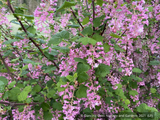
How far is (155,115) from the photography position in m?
1.46

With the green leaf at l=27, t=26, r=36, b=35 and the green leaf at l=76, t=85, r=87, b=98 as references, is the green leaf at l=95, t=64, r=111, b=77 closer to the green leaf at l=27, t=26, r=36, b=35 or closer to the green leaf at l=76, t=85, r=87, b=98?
the green leaf at l=76, t=85, r=87, b=98

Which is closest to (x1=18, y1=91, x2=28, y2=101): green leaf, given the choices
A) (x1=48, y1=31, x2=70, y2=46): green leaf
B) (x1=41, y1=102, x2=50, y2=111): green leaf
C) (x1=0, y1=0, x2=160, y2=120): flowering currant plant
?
(x1=0, y1=0, x2=160, y2=120): flowering currant plant

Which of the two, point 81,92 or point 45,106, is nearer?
point 81,92

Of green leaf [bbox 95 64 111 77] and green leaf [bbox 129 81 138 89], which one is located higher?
green leaf [bbox 95 64 111 77]

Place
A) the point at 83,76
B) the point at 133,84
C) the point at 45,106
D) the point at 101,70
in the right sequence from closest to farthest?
1. the point at 83,76
2. the point at 101,70
3. the point at 45,106
4. the point at 133,84

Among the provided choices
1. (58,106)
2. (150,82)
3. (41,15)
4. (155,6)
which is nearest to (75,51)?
(41,15)

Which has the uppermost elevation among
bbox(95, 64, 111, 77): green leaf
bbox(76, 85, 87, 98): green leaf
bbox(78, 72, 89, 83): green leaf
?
bbox(95, 64, 111, 77): green leaf

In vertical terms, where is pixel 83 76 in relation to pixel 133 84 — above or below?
above

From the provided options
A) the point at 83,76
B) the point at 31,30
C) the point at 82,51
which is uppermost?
the point at 31,30

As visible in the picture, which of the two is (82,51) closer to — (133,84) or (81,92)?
(81,92)

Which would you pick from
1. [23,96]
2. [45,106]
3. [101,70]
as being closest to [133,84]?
[101,70]

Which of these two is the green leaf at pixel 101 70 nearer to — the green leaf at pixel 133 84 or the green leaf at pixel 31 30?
the green leaf at pixel 31 30

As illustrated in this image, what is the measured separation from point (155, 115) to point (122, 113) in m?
0.42

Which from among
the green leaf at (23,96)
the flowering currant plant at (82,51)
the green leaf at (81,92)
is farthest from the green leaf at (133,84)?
the green leaf at (23,96)
